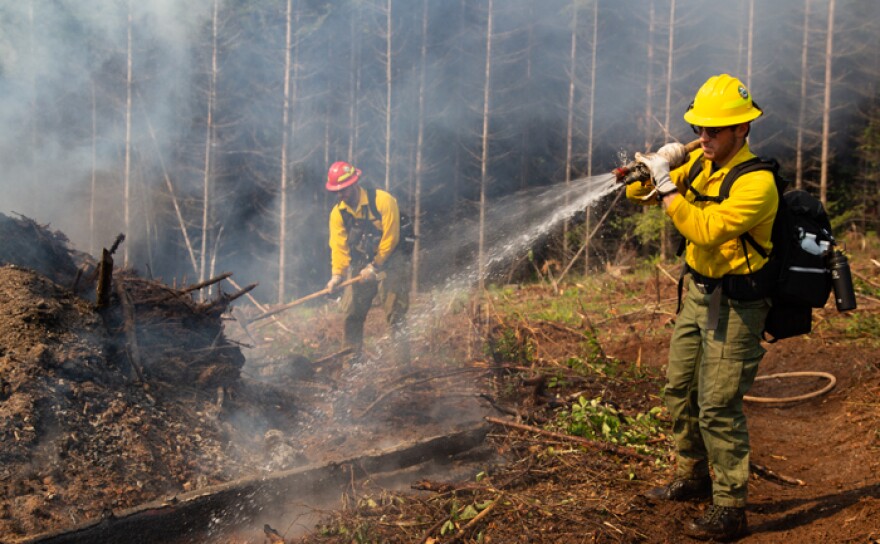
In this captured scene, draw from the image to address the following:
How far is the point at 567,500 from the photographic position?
3.83 metres

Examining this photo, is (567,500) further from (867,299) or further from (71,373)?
(867,299)

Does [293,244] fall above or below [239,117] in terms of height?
below

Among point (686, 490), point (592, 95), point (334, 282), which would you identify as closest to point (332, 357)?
point (334, 282)

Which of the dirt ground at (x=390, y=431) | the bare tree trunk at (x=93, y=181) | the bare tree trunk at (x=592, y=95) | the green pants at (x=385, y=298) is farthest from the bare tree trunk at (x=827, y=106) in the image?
the bare tree trunk at (x=93, y=181)

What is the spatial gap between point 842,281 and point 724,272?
1.85 feet

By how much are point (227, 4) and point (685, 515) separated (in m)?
17.4

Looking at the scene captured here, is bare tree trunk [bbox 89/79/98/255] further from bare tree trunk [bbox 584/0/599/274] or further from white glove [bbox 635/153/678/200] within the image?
white glove [bbox 635/153/678/200]

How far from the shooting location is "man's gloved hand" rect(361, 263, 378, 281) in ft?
24.8

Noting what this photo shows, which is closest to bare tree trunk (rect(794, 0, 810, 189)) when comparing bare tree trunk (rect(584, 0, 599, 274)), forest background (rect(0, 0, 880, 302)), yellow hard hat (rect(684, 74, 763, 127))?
forest background (rect(0, 0, 880, 302))

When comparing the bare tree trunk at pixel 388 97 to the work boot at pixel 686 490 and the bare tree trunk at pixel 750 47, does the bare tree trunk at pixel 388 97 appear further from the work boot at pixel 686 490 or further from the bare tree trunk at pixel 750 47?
the work boot at pixel 686 490

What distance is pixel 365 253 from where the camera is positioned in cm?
774

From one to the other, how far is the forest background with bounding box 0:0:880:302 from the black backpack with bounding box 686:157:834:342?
1444 centimetres

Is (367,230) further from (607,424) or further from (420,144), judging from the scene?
(420,144)

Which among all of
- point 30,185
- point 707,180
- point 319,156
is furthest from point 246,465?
point 319,156
